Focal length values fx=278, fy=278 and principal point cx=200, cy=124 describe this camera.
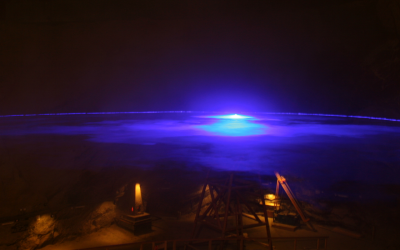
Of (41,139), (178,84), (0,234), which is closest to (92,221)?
(0,234)

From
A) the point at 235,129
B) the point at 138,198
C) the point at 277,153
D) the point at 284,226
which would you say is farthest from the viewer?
the point at 235,129

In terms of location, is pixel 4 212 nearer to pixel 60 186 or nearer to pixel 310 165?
pixel 60 186

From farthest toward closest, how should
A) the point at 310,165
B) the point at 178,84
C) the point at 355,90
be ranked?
1. the point at 178,84
2. the point at 355,90
3. the point at 310,165

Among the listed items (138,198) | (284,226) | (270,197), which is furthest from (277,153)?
(138,198)

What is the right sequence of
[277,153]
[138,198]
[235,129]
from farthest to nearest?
[235,129] < [138,198] < [277,153]

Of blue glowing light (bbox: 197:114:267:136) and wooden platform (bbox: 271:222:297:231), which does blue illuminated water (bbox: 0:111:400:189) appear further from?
wooden platform (bbox: 271:222:297:231)

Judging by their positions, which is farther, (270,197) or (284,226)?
(270,197)

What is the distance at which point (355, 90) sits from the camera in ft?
57.0

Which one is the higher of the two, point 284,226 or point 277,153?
point 277,153

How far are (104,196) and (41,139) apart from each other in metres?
2.36

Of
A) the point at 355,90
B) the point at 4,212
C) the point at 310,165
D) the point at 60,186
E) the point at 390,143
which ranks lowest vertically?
the point at 4,212

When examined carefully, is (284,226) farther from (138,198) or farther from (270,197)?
(138,198)

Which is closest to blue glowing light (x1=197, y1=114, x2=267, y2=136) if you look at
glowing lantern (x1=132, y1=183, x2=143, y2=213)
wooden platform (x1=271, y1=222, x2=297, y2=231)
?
wooden platform (x1=271, y1=222, x2=297, y2=231)

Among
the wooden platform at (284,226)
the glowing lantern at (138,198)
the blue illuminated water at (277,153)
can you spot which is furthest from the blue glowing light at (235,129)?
the glowing lantern at (138,198)
